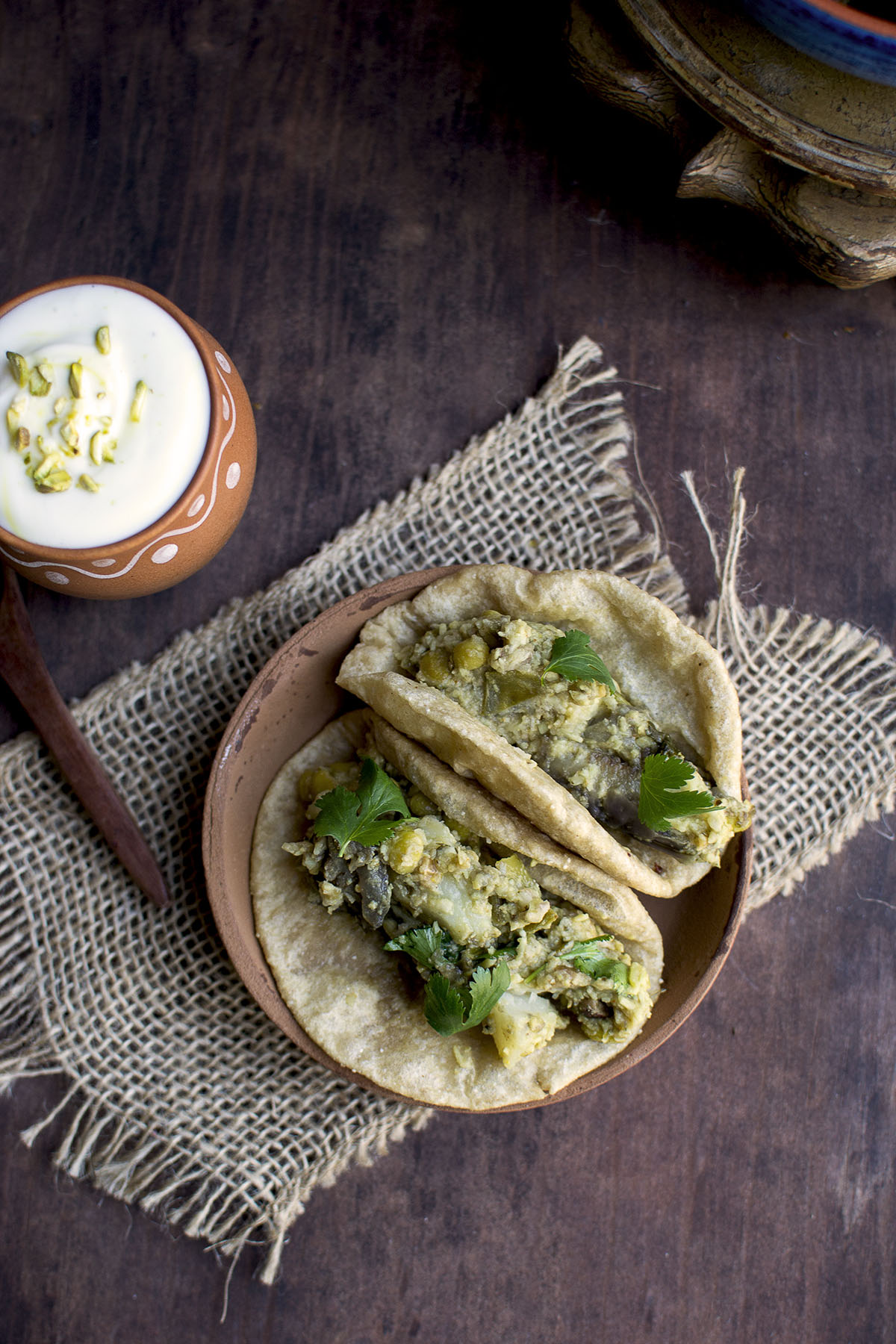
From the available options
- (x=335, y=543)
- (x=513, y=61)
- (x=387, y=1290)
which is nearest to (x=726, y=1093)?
(x=387, y=1290)

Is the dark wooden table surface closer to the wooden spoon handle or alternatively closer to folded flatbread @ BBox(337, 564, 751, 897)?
the wooden spoon handle

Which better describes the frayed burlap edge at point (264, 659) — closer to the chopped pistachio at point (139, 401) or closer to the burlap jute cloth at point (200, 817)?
the burlap jute cloth at point (200, 817)

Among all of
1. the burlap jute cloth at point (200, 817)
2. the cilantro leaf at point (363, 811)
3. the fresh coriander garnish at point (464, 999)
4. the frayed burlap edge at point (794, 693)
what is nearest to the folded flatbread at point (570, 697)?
the cilantro leaf at point (363, 811)

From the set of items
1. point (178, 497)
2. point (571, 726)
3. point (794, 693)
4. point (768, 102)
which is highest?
point (768, 102)

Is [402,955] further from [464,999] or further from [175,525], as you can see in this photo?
[175,525]

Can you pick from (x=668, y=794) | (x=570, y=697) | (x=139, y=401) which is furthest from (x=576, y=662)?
(x=139, y=401)

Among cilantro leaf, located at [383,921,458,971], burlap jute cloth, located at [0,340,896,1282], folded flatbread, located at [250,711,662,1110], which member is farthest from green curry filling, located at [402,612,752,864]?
burlap jute cloth, located at [0,340,896,1282]
